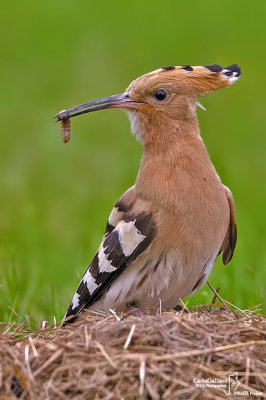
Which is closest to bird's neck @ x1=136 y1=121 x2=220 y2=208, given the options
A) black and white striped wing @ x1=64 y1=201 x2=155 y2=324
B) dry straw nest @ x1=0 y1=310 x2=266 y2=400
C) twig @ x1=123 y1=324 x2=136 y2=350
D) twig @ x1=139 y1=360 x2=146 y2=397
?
black and white striped wing @ x1=64 y1=201 x2=155 y2=324

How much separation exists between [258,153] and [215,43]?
3.51 metres

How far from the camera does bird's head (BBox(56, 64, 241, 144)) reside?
188 inches

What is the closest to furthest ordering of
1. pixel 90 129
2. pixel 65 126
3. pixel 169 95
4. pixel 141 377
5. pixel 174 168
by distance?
pixel 141 377, pixel 174 168, pixel 169 95, pixel 65 126, pixel 90 129

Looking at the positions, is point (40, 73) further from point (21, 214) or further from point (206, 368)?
point (206, 368)

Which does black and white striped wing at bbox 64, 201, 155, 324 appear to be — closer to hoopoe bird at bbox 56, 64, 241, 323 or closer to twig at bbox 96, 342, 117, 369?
hoopoe bird at bbox 56, 64, 241, 323

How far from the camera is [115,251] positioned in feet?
15.1

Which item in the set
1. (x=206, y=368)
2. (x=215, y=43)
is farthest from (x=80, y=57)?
→ (x=206, y=368)

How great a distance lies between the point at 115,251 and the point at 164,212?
11.8 inches

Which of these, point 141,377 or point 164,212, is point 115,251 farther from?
point 141,377

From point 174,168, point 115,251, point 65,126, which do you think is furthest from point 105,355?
point 65,126

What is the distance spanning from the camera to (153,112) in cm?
480

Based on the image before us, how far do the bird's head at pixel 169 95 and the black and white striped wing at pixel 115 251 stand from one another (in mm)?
421

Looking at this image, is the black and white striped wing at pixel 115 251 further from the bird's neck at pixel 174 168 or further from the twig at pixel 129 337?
the twig at pixel 129 337

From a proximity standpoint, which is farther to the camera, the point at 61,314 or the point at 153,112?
the point at 61,314
